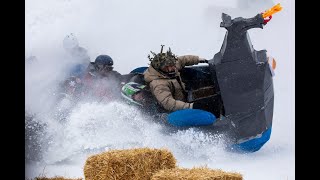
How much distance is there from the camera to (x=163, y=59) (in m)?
8.20

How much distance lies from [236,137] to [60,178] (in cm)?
209

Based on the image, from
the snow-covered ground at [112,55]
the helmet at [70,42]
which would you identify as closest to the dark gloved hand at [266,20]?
the snow-covered ground at [112,55]

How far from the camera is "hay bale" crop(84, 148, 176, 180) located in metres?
6.85

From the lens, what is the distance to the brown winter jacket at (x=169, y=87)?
8.15 meters

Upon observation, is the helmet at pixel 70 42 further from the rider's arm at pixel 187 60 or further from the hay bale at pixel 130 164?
the hay bale at pixel 130 164

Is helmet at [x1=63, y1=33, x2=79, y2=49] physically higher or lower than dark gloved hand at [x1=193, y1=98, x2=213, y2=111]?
higher

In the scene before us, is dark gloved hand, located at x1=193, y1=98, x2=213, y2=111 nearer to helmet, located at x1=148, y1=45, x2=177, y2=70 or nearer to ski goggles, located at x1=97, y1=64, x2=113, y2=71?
helmet, located at x1=148, y1=45, x2=177, y2=70

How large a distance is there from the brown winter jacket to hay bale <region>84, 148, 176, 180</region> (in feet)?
4.13

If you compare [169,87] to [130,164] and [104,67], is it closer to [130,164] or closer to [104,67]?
[104,67]

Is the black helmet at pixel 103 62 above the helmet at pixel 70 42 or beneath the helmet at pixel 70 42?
beneath

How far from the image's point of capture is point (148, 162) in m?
6.89

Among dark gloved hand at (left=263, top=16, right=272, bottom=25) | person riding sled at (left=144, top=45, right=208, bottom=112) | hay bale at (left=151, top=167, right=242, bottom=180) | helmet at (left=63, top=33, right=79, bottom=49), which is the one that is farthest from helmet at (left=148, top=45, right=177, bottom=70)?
hay bale at (left=151, top=167, right=242, bottom=180)

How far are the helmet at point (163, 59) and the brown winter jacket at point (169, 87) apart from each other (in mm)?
60
